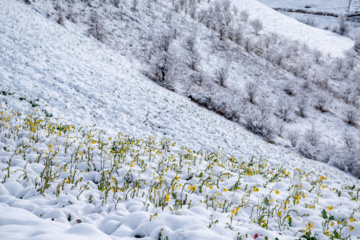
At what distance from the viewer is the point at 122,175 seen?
458 centimetres

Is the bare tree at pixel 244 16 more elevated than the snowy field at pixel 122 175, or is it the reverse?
the bare tree at pixel 244 16

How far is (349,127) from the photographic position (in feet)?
69.7

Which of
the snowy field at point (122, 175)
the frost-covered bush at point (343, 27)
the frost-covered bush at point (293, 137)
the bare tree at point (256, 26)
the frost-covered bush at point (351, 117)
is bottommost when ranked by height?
the snowy field at point (122, 175)

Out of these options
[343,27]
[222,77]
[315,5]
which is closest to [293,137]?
[222,77]

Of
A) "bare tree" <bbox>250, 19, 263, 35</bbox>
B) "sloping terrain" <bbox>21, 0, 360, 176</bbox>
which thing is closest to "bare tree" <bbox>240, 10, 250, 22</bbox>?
"sloping terrain" <bbox>21, 0, 360, 176</bbox>

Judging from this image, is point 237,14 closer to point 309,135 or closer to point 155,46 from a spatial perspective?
point 155,46

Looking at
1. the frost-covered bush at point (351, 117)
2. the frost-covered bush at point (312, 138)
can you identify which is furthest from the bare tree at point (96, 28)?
the frost-covered bush at point (351, 117)

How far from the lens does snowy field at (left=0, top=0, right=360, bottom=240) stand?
9.46 ft

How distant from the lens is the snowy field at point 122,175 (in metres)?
2.88

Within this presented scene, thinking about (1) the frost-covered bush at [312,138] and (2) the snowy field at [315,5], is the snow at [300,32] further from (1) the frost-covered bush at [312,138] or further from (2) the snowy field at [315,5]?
(1) the frost-covered bush at [312,138]

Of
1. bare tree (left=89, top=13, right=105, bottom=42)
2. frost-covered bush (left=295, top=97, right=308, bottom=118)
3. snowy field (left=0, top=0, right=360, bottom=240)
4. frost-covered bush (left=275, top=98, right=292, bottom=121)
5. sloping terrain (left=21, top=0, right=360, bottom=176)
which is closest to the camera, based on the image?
snowy field (left=0, top=0, right=360, bottom=240)

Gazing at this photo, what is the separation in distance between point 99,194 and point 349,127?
83.2ft

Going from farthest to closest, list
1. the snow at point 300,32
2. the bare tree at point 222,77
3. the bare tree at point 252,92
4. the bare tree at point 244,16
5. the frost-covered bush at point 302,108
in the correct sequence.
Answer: the bare tree at point 244,16 < the snow at point 300,32 < the frost-covered bush at point 302,108 < the bare tree at point 222,77 < the bare tree at point 252,92

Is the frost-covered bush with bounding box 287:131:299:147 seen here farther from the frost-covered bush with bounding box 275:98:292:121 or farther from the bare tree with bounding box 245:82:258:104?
the bare tree with bounding box 245:82:258:104
